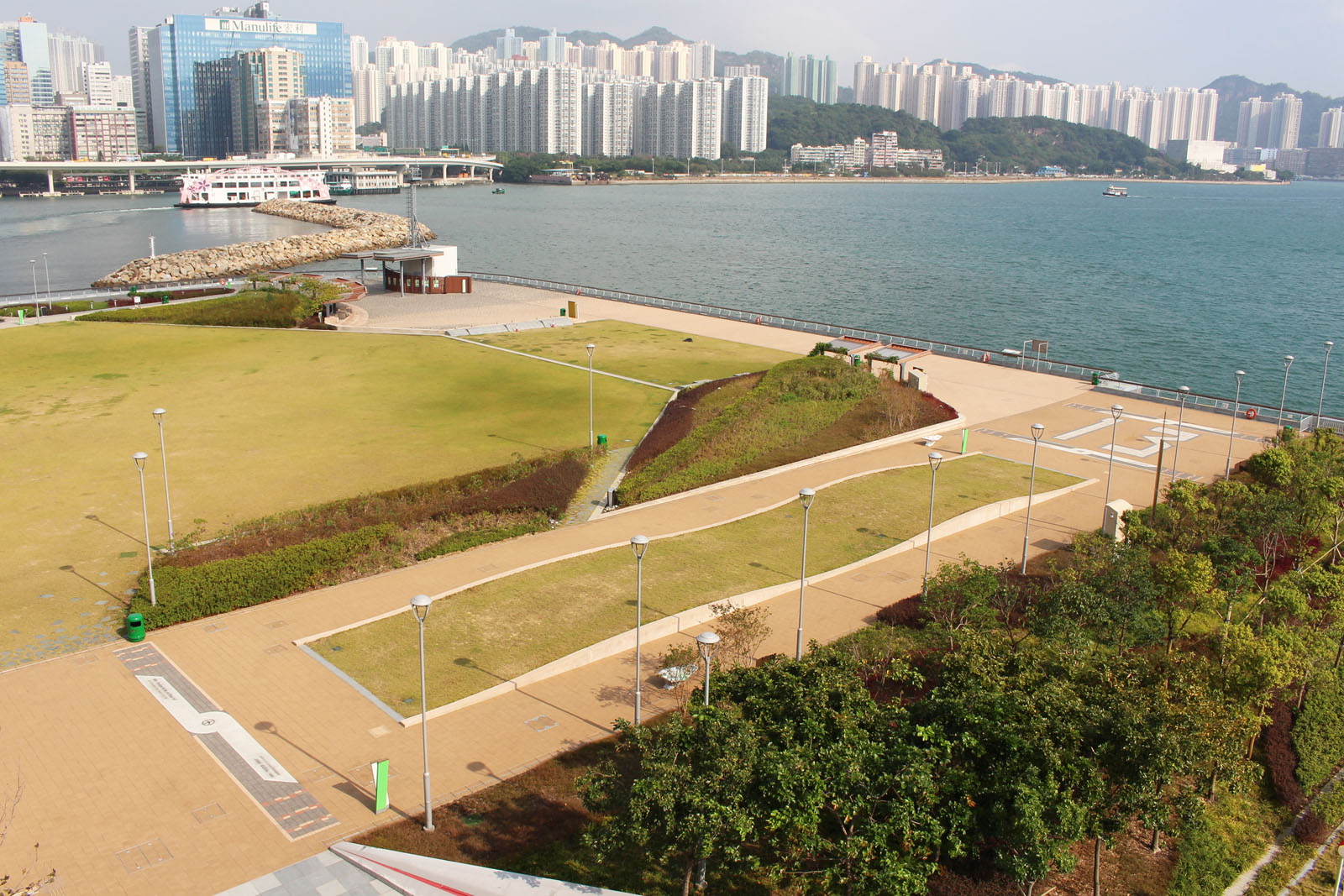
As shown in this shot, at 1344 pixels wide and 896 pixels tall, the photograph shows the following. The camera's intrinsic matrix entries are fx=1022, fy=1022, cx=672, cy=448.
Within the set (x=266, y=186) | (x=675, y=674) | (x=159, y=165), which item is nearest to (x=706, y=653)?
(x=675, y=674)

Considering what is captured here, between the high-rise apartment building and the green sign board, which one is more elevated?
the high-rise apartment building

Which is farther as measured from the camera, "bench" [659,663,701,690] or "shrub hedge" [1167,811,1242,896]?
"bench" [659,663,701,690]

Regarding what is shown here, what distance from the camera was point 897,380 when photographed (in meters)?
38.8

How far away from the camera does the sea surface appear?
194 ft

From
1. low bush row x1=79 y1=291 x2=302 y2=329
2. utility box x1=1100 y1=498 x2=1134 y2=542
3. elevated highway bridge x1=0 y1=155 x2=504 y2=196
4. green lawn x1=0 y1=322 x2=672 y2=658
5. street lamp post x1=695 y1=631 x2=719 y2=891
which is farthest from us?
elevated highway bridge x1=0 y1=155 x2=504 y2=196

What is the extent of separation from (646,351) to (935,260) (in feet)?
175

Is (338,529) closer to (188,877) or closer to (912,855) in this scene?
(188,877)

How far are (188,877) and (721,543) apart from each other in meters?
13.0

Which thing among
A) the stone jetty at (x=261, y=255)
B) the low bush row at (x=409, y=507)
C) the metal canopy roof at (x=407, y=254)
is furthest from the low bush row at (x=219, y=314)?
the low bush row at (x=409, y=507)

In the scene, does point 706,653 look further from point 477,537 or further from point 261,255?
point 261,255

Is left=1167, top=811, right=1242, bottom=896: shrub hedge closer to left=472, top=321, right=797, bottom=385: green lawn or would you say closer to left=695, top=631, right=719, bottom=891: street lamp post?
left=695, top=631, right=719, bottom=891: street lamp post

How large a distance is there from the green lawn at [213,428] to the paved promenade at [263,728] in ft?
9.54

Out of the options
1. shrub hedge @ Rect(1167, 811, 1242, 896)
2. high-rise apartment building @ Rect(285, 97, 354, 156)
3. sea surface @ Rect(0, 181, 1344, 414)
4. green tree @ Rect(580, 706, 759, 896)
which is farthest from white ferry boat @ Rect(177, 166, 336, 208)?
shrub hedge @ Rect(1167, 811, 1242, 896)

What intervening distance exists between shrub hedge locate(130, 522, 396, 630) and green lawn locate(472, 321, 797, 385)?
67.0 feet
